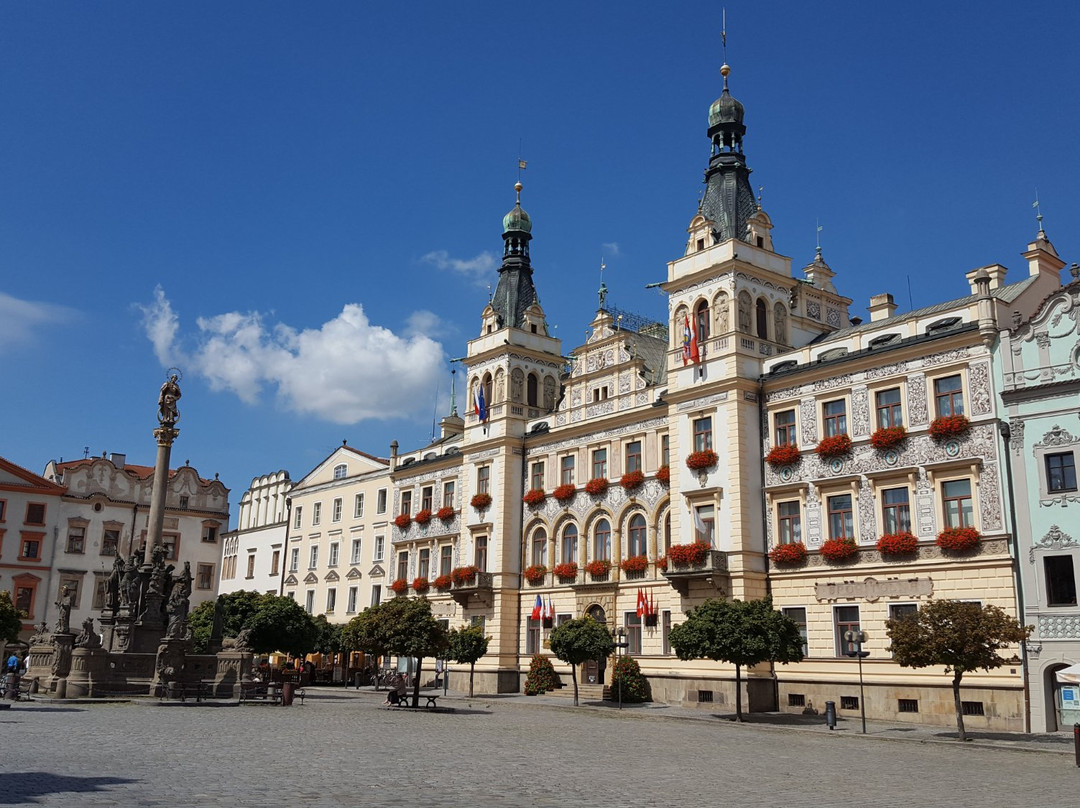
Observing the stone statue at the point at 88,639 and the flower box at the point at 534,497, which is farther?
the flower box at the point at 534,497

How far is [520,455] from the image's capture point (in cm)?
5900

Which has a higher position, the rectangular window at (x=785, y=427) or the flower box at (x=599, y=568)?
the rectangular window at (x=785, y=427)

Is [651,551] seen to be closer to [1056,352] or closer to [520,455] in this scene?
[520,455]

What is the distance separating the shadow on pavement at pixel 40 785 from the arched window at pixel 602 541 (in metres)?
37.0

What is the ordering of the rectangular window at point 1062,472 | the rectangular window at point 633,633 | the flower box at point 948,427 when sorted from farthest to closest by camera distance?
the rectangular window at point 633,633 < the flower box at point 948,427 < the rectangular window at point 1062,472

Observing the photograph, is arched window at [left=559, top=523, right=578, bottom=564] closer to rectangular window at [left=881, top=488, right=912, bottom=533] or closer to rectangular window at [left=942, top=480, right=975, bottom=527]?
rectangular window at [left=881, top=488, right=912, bottom=533]

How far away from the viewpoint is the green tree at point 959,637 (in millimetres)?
31781

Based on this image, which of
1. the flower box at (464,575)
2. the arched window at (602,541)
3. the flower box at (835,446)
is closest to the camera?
the flower box at (835,446)

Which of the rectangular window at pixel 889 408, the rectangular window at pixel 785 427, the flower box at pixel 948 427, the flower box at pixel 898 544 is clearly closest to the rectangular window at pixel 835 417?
the rectangular window at pixel 889 408

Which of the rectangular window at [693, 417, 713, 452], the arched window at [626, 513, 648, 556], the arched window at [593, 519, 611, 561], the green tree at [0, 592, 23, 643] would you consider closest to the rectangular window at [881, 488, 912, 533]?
the rectangular window at [693, 417, 713, 452]

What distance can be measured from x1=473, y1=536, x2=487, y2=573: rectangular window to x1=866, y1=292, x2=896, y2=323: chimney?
2444 cm

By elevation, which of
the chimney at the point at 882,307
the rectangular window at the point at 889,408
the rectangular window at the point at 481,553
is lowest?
the rectangular window at the point at 481,553

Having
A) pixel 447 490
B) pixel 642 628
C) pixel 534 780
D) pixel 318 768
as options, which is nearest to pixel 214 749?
pixel 318 768

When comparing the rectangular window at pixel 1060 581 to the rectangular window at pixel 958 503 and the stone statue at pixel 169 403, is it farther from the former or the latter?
the stone statue at pixel 169 403
